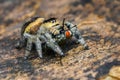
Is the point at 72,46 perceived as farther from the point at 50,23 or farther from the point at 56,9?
the point at 56,9

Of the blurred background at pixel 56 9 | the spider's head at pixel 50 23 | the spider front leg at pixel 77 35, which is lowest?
the spider front leg at pixel 77 35

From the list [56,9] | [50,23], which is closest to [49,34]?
[50,23]

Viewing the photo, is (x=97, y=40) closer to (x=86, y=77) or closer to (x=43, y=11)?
(x=86, y=77)

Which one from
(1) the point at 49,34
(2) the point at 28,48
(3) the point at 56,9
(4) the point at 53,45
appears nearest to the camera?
(4) the point at 53,45

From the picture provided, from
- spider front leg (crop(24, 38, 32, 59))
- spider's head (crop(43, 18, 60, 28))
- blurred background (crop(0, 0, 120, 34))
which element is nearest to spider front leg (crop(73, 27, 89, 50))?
spider's head (crop(43, 18, 60, 28))

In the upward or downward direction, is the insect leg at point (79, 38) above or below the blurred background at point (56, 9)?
below

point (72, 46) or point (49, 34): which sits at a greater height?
point (49, 34)

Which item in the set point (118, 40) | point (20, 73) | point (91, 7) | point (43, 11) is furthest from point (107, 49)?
point (43, 11)

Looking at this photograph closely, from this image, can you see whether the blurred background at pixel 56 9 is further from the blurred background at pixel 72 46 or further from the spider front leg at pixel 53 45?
the spider front leg at pixel 53 45

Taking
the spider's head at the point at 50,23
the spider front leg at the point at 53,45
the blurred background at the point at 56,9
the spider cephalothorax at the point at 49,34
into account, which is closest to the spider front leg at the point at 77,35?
the spider cephalothorax at the point at 49,34
